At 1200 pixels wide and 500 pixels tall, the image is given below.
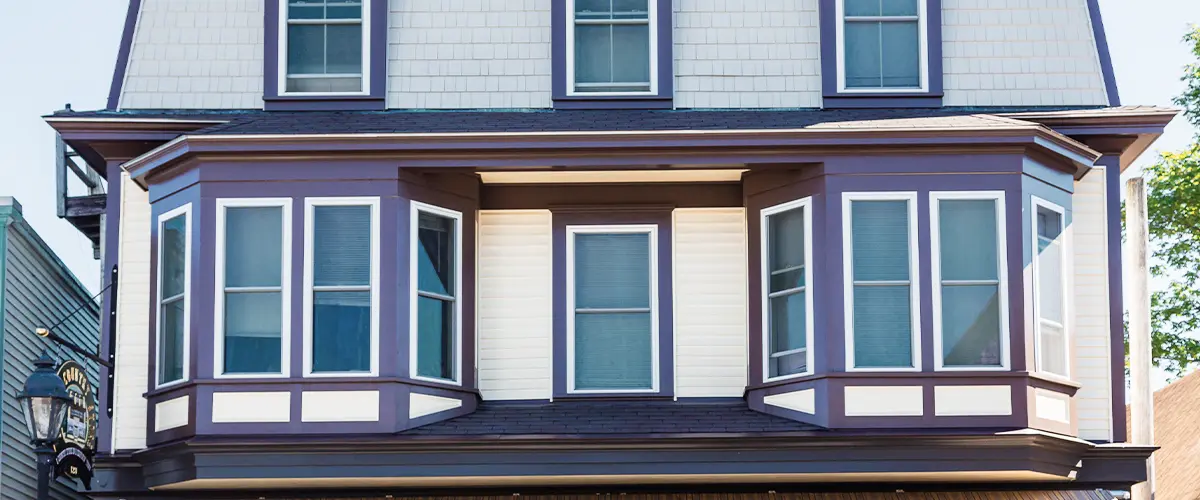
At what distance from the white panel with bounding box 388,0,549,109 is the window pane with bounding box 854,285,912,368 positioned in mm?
4354

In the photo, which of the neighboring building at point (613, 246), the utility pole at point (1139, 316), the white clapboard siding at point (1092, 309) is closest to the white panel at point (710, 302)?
the neighboring building at point (613, 246)

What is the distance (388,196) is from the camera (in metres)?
19.2

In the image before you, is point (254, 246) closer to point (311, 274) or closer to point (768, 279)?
point (311, 274)

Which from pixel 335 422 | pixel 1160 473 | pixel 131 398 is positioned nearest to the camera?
pixel 335 422

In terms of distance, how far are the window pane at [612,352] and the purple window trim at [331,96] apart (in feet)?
11.2

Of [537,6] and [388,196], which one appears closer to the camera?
[388,196]

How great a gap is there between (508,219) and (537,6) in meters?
2.51

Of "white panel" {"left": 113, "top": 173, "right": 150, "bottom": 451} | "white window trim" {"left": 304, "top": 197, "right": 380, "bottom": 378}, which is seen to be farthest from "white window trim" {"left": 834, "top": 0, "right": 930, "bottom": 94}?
"white panel" {"left": 113, "top": 173, "right": 150, "bottom": 451}

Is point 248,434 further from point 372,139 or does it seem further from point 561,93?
point 561,93

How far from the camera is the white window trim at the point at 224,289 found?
62.2 ft

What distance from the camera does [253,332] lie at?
19.1 meters

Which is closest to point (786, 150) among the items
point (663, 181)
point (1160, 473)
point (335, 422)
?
point (663, 181)

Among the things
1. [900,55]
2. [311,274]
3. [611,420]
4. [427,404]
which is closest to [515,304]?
[427,404]

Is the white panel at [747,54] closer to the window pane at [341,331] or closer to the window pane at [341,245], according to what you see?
the window pane at [341,245]
